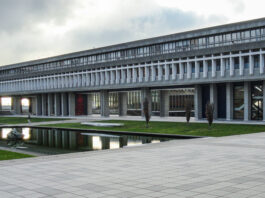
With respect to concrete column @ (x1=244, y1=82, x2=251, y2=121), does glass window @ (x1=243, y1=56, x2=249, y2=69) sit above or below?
above

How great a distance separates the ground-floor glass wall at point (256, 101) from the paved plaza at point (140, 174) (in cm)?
3112

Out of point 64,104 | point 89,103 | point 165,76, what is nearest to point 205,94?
point 165,76

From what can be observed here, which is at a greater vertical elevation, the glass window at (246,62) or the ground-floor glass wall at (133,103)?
the glass window at (246,62)

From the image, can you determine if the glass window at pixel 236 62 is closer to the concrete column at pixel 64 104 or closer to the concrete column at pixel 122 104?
the concrete column at pixel 122 104

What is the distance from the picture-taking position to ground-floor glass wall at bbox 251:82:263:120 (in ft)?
163

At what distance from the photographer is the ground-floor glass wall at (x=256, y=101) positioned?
163 ft

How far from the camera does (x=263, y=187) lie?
456 inches

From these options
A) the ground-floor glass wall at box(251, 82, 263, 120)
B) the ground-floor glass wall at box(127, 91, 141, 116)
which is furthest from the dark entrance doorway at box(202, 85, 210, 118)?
the ground-floor glass wall at box(127, 91, 141, 116)

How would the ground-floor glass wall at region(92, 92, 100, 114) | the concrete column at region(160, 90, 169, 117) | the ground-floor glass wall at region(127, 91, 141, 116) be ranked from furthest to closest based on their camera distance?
the ground-floor glass wall at region(92, 92, 100, 114) < the ground-floor glass wall at region(127, 91, 141, 116) < the concrete column at region(160, 90, 169, 117)

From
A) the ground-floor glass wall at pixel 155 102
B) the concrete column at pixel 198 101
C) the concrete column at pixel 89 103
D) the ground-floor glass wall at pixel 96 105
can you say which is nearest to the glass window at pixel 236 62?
the concrete column at pixel 198 101

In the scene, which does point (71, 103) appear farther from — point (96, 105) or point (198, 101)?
point (198, 101)

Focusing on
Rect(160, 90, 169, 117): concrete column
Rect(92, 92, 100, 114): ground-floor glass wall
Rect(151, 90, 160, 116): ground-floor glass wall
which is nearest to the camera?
Rect(160, 90, 169, 117): concrete column

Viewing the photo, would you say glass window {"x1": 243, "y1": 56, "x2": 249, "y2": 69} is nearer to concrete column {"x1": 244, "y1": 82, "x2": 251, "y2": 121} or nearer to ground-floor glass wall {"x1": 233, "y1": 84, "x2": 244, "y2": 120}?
concrete column {"x1": 244, "y1": 82, "x2": 251, "y2": 121}

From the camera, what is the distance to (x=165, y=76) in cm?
5856
